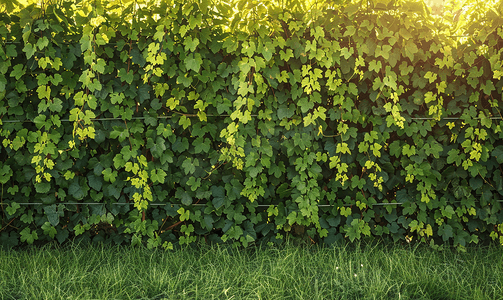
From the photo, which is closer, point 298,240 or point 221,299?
point 221,299

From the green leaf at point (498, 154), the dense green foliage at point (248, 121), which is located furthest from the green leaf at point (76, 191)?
the green leaf at point (498, 154)

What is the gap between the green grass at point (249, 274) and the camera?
7.83ft

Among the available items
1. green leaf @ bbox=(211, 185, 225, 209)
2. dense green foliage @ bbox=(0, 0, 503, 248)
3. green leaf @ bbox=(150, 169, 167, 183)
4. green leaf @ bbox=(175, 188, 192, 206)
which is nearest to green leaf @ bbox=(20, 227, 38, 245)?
dense green foliage @ bbox=(0, 0, 503, 248)

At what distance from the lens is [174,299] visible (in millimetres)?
2328

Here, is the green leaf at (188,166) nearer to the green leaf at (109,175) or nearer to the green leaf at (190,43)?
the green leaf at (109,175)

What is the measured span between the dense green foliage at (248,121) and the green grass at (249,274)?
0.19m

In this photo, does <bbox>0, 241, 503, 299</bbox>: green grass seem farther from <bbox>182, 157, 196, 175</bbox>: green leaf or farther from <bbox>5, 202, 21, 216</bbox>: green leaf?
<bbox>182, 157, 196, 175</bbox>: green leaf

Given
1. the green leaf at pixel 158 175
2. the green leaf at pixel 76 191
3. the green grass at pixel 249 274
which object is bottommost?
the green grass at pixel 249 274

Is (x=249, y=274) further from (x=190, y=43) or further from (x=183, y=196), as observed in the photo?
(x=190, y=43)

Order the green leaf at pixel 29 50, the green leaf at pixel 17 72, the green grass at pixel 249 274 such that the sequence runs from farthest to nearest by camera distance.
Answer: the green leaf at pixel 17 72
the green leaf at pixel 29 50
the green grass at pixel 249 274

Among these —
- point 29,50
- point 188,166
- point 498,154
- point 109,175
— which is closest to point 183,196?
point 188,166

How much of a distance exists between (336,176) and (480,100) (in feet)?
4.11

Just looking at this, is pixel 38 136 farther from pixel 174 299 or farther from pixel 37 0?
pixel 174 299

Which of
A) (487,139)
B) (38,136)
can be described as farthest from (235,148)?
(487,139)
